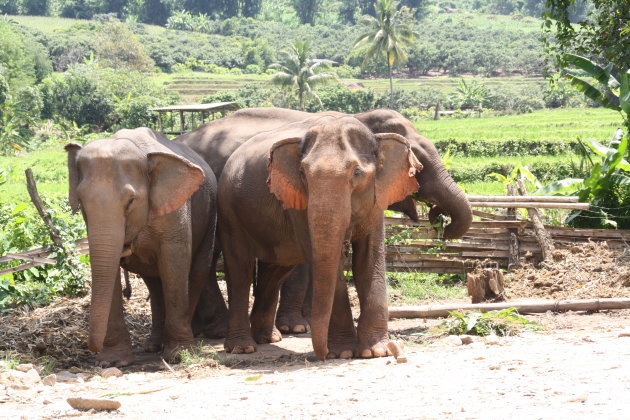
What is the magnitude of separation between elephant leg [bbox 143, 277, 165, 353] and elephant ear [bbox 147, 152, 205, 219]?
129 centimetres

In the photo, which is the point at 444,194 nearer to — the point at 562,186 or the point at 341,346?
the point at 341,346

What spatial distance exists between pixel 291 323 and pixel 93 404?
4.33 m

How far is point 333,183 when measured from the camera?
6707mm

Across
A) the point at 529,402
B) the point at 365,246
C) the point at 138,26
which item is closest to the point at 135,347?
the point at 365,246

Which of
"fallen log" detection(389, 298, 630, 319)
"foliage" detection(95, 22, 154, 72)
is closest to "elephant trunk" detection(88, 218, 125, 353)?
"fallen log" detection(389, 298, 630, 319)

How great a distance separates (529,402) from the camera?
4.94 meters

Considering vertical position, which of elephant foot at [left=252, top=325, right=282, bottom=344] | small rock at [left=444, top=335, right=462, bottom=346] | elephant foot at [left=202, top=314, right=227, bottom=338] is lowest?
elephant foot at [left=202, top=314, right=227, bottom=338]

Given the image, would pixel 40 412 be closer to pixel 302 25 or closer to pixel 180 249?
pixel 180 249

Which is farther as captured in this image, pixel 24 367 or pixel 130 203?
pixel 130 203

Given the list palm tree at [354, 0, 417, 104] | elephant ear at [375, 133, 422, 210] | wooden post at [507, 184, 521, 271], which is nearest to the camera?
elephant ear at [375, 133, 422, 210]

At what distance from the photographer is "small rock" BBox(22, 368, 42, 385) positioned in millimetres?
6502

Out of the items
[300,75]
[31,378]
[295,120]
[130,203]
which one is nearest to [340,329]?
[130,203]

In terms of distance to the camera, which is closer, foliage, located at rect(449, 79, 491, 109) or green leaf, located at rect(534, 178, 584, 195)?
green leaf, located at rect(534, 178, 584, 195)

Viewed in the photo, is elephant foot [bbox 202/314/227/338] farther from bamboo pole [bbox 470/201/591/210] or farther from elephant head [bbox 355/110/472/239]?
bamboo pole [bbox 470/201/591/210]
